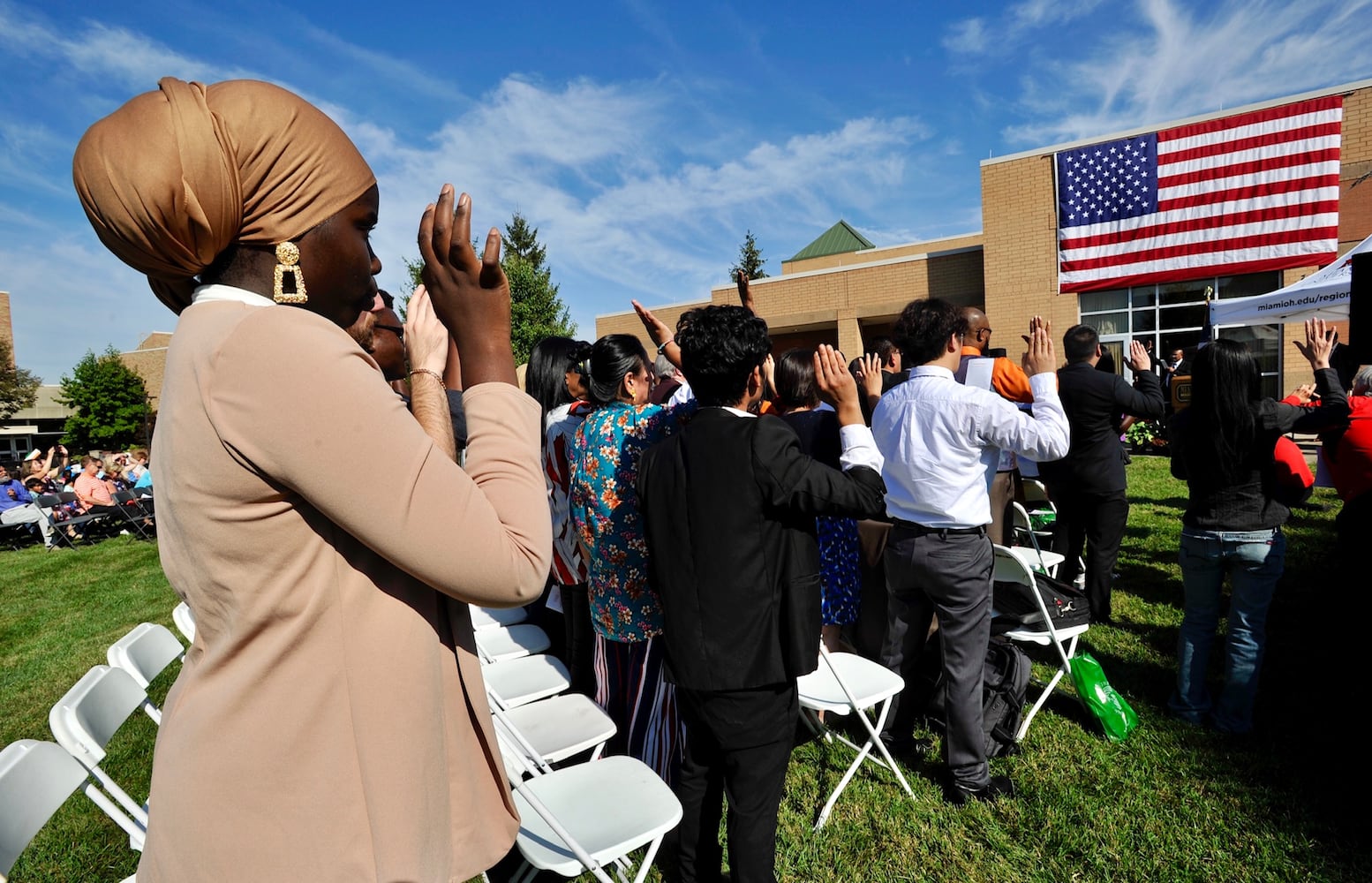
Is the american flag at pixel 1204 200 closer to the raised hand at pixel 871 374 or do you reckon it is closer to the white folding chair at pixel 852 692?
the raised hand at pixel 871 374

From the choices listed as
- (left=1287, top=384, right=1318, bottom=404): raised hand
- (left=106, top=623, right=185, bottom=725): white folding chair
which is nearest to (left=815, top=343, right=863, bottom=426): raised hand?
(left=106, top=623, right=185, bottom=725): white folding chair

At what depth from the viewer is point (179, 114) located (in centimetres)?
78

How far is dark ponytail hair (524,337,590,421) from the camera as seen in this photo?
A: 409 centimetres

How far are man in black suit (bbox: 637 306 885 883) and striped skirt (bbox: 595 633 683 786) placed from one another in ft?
2.36

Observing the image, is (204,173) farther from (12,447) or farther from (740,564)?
(12,447)

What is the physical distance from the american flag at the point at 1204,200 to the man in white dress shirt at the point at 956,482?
50.0 ft

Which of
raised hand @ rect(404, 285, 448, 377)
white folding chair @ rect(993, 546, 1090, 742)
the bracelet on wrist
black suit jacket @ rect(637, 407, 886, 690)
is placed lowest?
white folding chair @ rect(993, 546, 1090, 742)

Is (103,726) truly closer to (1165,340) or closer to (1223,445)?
(1223,445)

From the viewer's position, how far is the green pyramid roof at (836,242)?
33.8 metres

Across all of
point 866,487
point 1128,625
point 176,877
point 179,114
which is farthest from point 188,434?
point 1128,625

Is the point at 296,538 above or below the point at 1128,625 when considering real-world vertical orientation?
above

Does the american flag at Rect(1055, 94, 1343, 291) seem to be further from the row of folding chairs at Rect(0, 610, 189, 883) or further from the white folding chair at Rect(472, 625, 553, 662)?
the row of folding chairs at Rect(0, 610, 189, 883)

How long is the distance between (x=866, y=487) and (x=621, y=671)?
5.40 ft

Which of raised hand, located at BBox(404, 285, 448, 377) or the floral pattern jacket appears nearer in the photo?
raised hand, located at BBox(404, 285, 448, 377)
